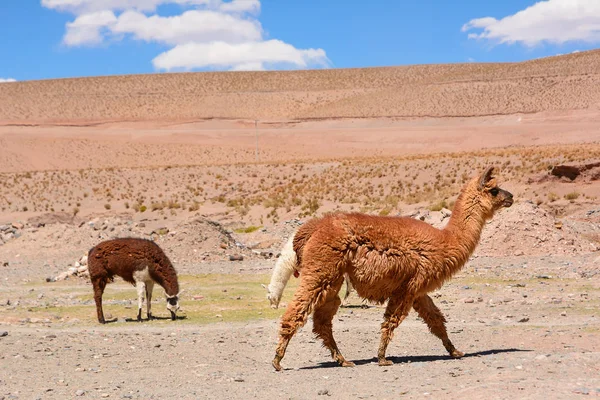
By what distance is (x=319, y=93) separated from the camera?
151 m

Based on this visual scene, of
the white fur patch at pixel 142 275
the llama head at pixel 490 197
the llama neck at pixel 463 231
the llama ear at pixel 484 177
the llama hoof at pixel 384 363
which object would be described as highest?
the llama ear at pixel 484 177

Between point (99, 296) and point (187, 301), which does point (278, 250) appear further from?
point (99, 296)

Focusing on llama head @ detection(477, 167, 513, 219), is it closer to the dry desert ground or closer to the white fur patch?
the dry desert ground

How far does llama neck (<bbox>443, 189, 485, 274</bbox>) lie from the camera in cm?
962

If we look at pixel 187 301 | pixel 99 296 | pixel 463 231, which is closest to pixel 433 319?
pixel 463 231

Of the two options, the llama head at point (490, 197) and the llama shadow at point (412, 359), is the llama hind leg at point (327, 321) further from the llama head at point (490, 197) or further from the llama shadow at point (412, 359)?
the llama head at point (490, 197)

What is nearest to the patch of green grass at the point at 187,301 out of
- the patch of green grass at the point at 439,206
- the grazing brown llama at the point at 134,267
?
the grazing brown llama at the point at 134,267

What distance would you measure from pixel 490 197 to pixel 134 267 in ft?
24.0

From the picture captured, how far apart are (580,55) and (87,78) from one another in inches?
3701

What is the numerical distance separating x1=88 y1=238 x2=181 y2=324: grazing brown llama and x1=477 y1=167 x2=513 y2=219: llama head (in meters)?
6.87

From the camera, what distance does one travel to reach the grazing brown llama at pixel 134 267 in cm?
1486

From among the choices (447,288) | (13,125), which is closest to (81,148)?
(13,125)

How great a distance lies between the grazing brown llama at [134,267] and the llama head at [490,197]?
687 centimetres

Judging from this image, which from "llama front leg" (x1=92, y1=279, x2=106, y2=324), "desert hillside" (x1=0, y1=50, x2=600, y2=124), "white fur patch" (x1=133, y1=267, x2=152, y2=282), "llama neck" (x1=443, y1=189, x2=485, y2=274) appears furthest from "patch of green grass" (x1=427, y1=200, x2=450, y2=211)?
"desert hillside" (x1=0, y1=50, x2=600, y2=124)
